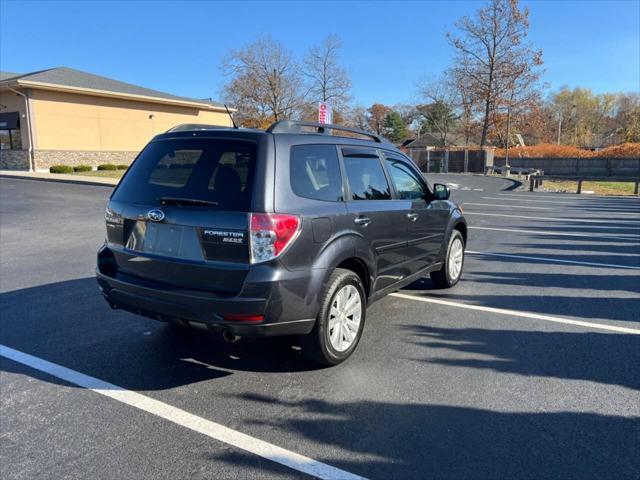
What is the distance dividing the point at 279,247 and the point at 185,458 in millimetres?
1410

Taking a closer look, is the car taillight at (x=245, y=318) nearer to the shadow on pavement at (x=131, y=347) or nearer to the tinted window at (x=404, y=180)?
the shadow on pavement at (x=131, y=347)

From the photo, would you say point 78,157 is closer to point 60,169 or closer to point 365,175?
point 60,169

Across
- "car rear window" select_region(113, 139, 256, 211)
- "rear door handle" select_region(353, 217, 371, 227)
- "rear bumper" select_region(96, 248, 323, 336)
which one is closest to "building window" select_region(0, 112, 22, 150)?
"car rear window" select_region(113, 139, 256, 211)

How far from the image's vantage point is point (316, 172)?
387cm

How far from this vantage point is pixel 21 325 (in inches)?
191

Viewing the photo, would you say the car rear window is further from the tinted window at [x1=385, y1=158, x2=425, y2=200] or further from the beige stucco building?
the beige stucco building

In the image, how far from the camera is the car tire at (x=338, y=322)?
12.1 ft

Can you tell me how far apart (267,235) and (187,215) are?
2.06 feet

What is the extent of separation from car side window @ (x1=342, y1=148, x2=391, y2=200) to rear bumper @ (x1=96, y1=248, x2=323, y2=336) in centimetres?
108

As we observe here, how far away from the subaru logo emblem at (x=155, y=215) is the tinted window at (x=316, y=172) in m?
0.99

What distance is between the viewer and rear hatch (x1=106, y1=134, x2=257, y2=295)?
330 cm

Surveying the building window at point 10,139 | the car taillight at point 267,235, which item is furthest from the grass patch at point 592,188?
the building window at point 10,139

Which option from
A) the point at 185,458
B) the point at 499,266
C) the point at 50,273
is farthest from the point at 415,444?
the point at 50,273

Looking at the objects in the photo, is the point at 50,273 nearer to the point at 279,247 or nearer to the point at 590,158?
the point at 279,247
